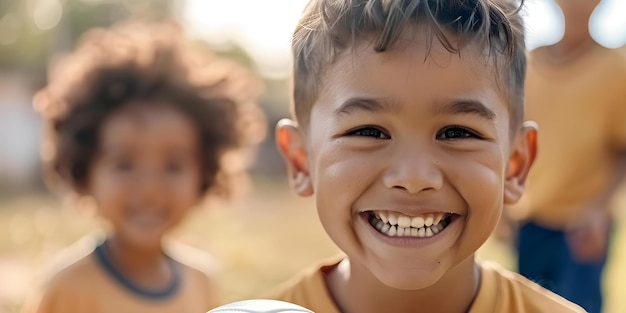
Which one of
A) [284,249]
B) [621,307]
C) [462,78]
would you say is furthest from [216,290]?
[284,249]

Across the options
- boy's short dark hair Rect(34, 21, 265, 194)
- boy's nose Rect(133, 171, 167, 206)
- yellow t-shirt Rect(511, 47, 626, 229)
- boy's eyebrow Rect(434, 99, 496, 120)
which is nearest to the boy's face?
boy's eyebrow Rect(434, 99, 496, 120)

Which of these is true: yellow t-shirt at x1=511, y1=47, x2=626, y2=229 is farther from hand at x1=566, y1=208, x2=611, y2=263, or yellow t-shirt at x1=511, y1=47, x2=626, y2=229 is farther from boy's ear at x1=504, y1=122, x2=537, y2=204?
boy's ear at x1=504, y1=122, x2=537, y2=204

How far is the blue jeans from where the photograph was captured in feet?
13.9

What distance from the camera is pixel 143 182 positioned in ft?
11.3

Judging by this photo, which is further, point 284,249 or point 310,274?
point 284,249

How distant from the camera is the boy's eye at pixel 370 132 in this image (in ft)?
6.57

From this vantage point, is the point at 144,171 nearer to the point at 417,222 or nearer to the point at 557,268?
the point at 417,222

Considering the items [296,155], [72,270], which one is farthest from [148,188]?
[296,155]

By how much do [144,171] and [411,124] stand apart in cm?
177

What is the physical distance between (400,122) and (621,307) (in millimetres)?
4312

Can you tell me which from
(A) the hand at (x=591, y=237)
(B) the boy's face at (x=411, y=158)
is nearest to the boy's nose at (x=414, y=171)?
(B) the boy's face at (x=411, y=158)

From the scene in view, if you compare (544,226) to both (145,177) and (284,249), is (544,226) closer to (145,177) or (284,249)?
(145,177)

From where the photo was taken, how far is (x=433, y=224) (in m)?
2.03

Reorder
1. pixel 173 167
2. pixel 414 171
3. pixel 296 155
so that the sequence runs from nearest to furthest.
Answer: pixel 414 171, pixel 296 155, pixel 173 167
